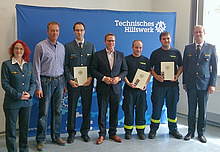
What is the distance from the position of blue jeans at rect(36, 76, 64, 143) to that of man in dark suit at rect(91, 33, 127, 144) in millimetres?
564

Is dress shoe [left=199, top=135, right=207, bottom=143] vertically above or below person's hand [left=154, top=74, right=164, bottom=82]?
below

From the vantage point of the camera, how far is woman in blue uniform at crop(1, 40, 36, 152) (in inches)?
109

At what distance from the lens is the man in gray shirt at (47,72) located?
10.3 feet

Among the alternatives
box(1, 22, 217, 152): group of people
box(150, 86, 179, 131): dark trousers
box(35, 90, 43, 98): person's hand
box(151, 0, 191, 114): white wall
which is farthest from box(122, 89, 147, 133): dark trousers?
box(151, 0, 191, 114): white wall

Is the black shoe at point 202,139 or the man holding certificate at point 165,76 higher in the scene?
the man holding certificate at point 165,76

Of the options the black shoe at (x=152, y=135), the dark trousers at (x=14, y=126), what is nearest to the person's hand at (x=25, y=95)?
the dark trousers at (x=14, y=126)

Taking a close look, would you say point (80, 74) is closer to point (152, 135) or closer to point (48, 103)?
point (48, 103)

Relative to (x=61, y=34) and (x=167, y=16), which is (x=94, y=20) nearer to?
(x=61, y=34)

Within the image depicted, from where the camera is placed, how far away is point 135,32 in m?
4.21

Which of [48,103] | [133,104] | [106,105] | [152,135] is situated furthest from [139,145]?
[48,103]

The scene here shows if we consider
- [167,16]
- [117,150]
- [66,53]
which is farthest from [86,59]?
[167,16]

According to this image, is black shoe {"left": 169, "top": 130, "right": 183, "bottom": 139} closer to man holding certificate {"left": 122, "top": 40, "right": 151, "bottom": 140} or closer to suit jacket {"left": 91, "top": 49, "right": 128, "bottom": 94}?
man holding certificate {"left": 122, "top": 40, "right": 151, "bottom": 140}

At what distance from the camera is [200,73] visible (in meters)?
3.50

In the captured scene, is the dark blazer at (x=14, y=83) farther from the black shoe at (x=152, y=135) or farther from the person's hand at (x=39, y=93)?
the black shoe at (x=152, y=135)
